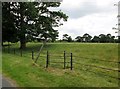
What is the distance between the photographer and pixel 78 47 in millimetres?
58219

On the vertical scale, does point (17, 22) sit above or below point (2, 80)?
above

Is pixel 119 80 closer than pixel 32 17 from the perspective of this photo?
Yes

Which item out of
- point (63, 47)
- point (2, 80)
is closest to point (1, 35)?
point (63, 47)

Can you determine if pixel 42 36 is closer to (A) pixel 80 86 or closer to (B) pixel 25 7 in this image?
(B) pixel 25 7

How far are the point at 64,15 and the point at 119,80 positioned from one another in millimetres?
42929

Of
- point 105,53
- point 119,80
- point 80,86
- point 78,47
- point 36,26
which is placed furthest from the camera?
point 36,26

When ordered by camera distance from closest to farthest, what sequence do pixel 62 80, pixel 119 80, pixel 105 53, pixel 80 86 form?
pixel 80 86
pixel 62 80
pixel 119 80
pixel 105 53

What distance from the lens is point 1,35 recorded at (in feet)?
199

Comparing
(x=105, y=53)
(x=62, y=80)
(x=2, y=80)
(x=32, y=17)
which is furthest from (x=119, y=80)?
(x=32, y=17)

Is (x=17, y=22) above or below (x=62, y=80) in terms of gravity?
above

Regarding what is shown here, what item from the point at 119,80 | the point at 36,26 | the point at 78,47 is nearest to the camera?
the point at 119,80

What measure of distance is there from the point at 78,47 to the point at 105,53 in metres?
9.65

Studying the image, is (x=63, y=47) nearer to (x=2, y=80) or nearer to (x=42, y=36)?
(x=42, y=36)

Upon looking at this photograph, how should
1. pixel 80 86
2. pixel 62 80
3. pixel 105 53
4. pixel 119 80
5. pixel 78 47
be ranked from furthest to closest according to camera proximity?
1. pixel 78 47
2. pixel 105 53
3. pixel 119 80
4. pixel 62 80
5. pixel 80 86
